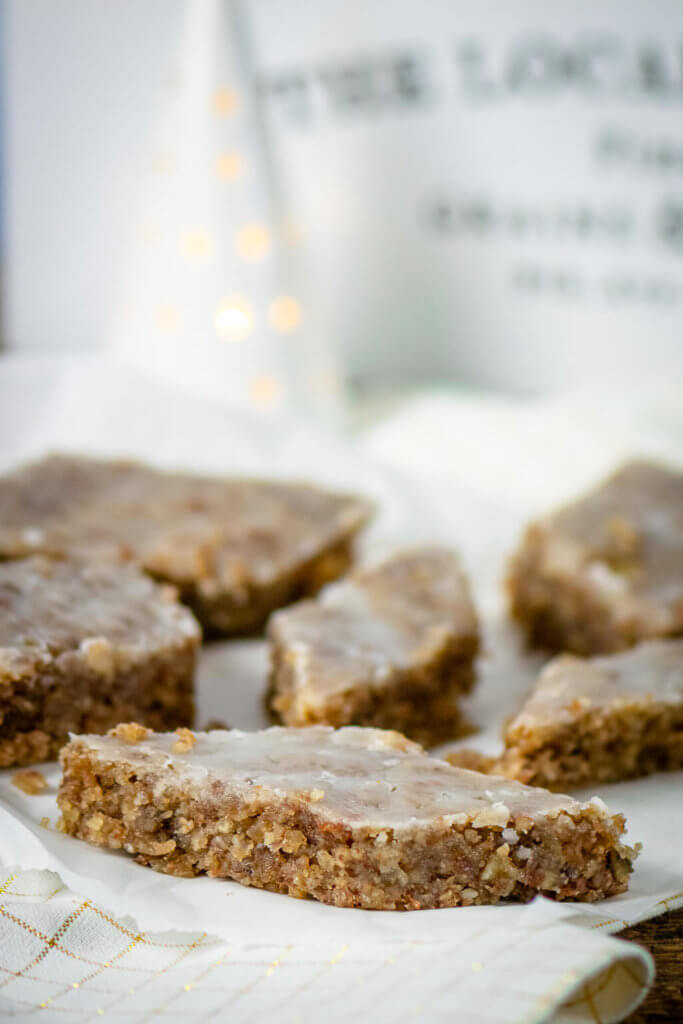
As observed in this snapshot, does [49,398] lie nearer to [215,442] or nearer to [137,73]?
[215,442]

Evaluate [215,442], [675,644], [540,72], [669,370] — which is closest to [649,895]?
[675,644]

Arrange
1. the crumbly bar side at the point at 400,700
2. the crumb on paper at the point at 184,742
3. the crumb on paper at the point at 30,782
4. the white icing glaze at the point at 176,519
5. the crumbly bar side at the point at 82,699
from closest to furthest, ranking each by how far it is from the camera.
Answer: the crumb on paper at the point at 184,742 < the crumb on paper at the point at 30,782 < the crumbly bar side at the point at 82,699 < the crumbly bar side at the point at 400,700 < the white icing glaze at the point at 176,519

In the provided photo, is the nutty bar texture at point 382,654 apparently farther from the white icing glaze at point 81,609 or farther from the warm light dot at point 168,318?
the warm light dot at point 168,318

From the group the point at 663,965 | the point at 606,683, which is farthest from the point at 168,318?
the point at 663,965

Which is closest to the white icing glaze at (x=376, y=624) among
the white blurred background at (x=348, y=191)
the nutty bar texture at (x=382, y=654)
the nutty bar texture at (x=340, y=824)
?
the nutty bar texture at (x=382, y=654)

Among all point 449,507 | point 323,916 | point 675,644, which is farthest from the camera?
point 449,507

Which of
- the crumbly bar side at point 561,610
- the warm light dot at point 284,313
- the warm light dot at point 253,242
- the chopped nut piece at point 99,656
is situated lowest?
the crumbly bar side at point 561,610

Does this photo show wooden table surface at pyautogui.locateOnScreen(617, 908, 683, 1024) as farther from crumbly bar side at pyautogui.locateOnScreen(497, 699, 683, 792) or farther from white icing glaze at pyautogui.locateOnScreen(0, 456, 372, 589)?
white icing glaze at pyautogui.locateOnScreen(0, 456, 372, 589)
